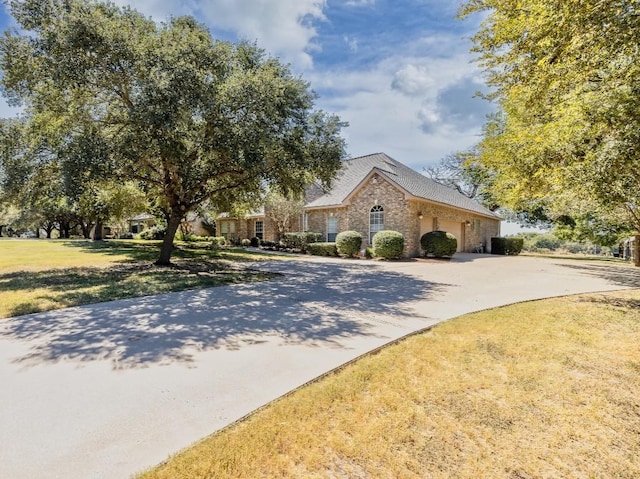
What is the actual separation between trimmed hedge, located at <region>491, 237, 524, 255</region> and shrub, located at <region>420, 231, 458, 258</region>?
37.3 ft

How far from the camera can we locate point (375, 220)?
65.1 ft

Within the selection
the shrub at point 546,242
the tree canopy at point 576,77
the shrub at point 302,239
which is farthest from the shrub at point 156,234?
the shrub at point 546,242

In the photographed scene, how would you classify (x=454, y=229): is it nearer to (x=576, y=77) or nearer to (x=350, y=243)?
(x=350, y=243)

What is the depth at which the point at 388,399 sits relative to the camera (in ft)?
11.1

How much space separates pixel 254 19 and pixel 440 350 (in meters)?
11.1

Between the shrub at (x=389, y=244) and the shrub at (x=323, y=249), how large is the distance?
3034mm

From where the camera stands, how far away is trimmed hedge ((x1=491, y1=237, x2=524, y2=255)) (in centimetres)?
2694

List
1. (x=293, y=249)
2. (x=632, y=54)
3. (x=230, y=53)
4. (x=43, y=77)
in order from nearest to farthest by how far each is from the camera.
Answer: (x=632, y=54)
(x=43, y=77)
(x=230, y=53)
(x=293, y=249)

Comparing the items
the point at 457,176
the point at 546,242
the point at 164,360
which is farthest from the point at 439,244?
the point at 546,242

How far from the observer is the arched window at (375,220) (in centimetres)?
1956

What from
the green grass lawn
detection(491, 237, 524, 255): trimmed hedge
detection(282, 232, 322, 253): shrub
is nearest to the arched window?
detection(282, 232, 322, 253): shrub

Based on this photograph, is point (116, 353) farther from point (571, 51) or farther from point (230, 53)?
point (230, 53)

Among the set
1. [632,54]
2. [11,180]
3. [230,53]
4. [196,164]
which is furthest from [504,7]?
[11,180]

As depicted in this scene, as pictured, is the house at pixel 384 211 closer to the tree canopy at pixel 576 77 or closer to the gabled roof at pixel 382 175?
the gabled roof at pixel 382 175
